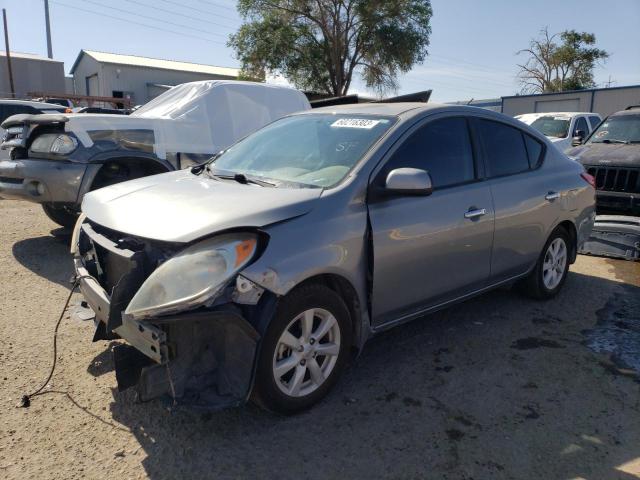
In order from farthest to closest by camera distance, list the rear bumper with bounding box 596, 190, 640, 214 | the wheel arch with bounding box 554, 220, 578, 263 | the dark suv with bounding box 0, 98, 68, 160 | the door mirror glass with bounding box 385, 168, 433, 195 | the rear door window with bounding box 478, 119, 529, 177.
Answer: the dark suv with bounding box 0, 98, 68, 160 → the rear bumper with bounding box 596, 190, 640, 214 → the wheel arch with bounding box 554, 220, 578, 263 → the rear door window with bounding box 478, 119, 529, 177 → the door mirror glass with bounding box 385, 168, 433, 195

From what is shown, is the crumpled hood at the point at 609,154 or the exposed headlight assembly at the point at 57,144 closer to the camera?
the exposed headlight assembly at the point at 57,144

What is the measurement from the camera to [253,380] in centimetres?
266

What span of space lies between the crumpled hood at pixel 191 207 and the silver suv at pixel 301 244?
11mm

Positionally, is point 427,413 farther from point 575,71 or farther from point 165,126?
point 575,71

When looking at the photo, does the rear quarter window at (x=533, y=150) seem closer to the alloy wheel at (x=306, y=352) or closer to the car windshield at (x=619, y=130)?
the alloy wheel at (x=306, y=352)

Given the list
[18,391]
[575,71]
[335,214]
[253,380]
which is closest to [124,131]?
[18,391]

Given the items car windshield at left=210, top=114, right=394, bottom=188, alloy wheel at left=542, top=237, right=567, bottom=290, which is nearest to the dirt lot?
alloy wheel at left=542, top=237, right=567, bottom=290

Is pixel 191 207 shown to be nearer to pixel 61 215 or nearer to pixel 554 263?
pixel 554 263

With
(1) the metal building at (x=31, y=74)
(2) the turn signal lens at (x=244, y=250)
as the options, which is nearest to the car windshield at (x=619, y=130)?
(2) the turn signal lens at (x=244, y=250)

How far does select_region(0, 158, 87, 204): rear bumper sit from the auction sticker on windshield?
10.7 ft

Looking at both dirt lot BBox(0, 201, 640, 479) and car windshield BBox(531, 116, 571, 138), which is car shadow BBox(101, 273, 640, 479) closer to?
dirt lot BBox(0, 201, 640, 479)

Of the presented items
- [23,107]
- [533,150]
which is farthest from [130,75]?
[533,150]

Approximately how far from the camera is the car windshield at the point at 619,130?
27.5ft

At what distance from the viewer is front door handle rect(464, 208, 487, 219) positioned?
385cm
